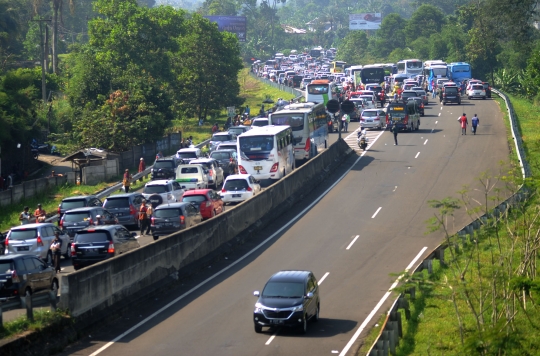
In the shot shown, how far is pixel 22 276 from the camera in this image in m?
22.1

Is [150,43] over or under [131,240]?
over

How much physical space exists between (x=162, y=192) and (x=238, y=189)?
11.1ft

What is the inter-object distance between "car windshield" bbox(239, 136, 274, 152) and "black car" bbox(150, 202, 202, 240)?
10415 mm

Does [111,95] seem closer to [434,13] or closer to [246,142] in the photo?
[246,142]

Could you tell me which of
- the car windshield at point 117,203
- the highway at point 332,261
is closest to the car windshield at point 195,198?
the car windshield at point 117,203

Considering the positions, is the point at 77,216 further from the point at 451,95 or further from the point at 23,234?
the point at 451,95

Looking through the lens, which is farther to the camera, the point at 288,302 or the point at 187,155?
the point at 187,155

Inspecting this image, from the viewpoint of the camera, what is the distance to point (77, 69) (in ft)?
241

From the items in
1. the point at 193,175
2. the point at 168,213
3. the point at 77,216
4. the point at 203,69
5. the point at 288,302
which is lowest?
the point at 193,175

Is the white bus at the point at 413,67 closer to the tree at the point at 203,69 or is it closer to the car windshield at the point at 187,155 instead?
the tree at the point at 203,69

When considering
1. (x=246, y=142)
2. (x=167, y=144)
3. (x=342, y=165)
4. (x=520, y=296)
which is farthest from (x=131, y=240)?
(x=167, y=144)

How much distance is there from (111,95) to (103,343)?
4518 cm

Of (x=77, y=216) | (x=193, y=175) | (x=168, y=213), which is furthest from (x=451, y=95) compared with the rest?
(x=77, y=216)

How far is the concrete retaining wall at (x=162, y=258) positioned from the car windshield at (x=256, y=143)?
297 centimetres
